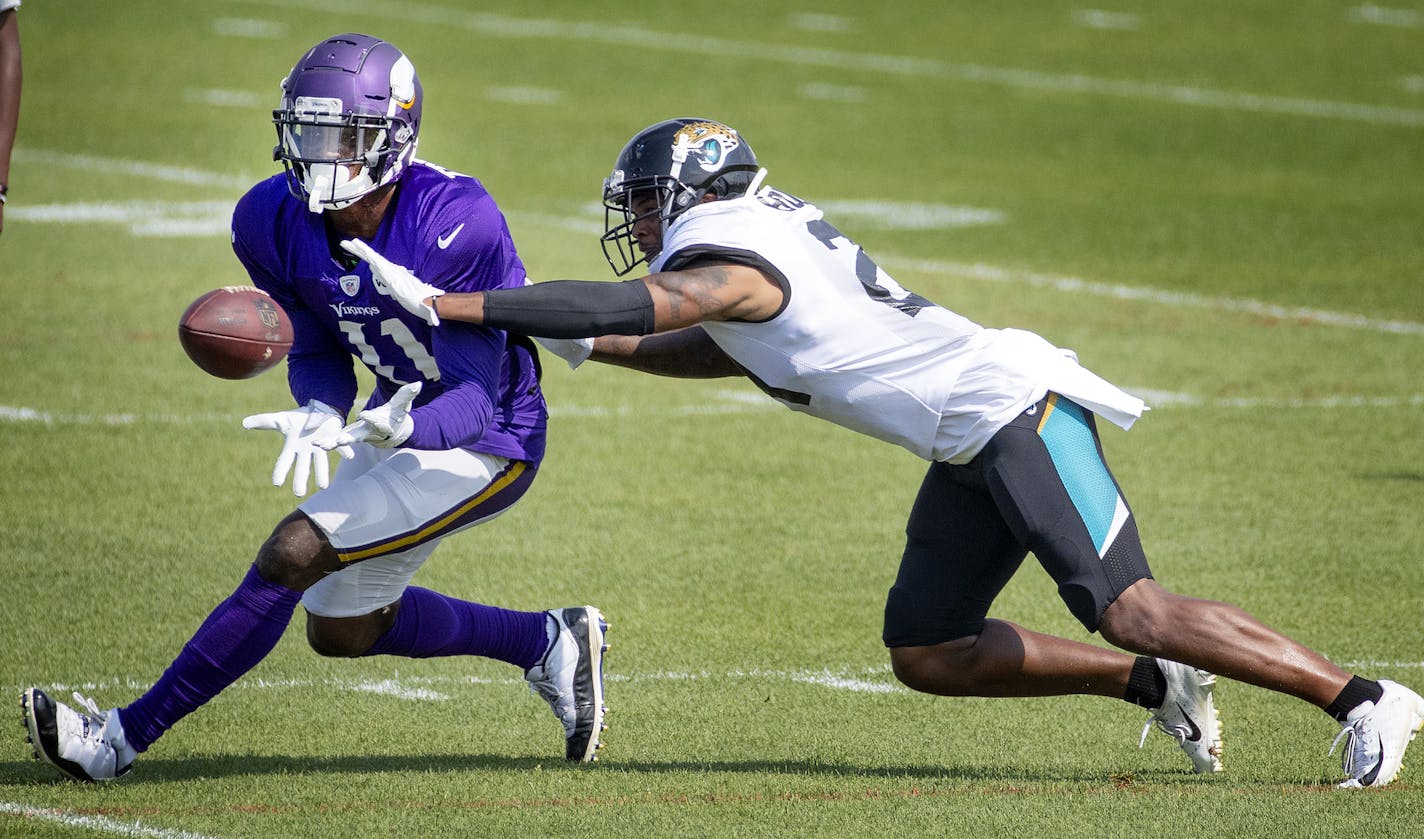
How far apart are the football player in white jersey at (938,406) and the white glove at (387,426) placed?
0.23m

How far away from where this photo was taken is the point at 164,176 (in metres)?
16.2

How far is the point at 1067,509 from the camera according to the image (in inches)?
191

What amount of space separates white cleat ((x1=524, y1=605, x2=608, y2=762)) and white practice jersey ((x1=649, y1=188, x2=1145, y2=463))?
108cm

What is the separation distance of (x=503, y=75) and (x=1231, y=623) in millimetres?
18652

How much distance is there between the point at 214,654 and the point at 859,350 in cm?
184

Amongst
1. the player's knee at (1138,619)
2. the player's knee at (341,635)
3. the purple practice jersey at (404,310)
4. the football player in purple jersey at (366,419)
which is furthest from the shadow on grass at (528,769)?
the purple practice jersey at (404,310)

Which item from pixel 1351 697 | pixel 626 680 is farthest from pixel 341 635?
pixel 1351 697

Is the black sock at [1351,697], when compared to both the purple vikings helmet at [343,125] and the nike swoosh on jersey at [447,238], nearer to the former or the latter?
the nike swoosh on jersey at [447,238]

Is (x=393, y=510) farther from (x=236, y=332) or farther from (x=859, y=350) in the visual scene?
(x=859, y=350)

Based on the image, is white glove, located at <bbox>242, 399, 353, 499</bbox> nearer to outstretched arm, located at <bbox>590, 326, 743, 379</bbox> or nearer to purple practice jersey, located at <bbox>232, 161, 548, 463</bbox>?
purple practice jersey, located at <bbox>232, 161, 548, 463</bbox>

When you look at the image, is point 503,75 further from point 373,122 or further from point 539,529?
point 373,122

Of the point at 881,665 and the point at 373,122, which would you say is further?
the point at 881,665

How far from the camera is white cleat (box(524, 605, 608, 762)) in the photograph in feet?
18.0

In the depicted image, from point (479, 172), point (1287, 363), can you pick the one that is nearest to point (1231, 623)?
point (1287, 363)
